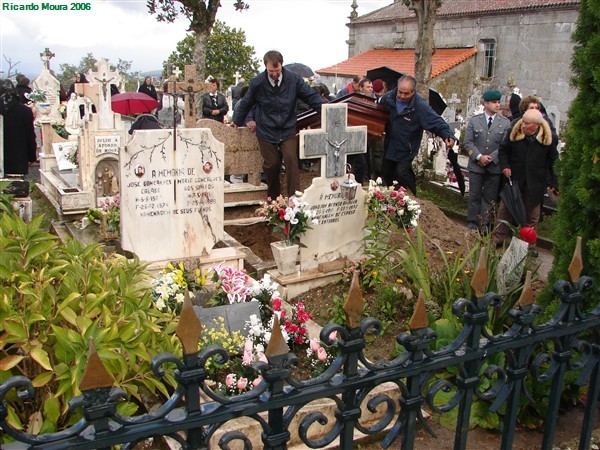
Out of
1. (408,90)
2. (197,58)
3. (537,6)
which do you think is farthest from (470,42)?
(408,90)

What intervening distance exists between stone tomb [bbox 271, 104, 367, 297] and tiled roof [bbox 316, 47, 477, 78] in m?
21.0

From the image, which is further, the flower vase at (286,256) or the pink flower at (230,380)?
the flower vase at (286,256)

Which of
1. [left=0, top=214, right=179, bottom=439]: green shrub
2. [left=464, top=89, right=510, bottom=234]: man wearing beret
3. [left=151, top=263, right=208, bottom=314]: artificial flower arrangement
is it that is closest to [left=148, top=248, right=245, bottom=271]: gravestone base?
[left=151, top=263, right=208, bottom=314]: artificial flower arrangement

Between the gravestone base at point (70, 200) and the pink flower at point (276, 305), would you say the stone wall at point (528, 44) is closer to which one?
the gravestone base at point (70, 200)

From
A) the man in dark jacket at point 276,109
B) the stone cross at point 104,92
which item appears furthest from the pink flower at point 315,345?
the stone cross at point 104,92

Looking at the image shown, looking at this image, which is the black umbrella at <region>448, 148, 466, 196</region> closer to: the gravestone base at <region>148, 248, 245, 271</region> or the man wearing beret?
the man wearing beret

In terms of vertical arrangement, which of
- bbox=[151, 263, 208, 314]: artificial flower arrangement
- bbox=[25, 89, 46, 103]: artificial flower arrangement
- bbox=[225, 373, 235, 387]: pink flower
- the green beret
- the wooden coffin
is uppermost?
bbox=[25, 89, 46, 103]: artificial flower arrangement

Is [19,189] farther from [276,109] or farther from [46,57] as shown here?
[46,57]

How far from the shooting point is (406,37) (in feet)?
111

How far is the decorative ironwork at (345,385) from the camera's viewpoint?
1463 millimetres

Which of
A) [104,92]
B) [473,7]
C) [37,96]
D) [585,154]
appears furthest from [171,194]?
[473,7]

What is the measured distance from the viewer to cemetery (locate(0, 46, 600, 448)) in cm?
166

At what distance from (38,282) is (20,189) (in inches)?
211

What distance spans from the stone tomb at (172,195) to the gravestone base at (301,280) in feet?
2.00
